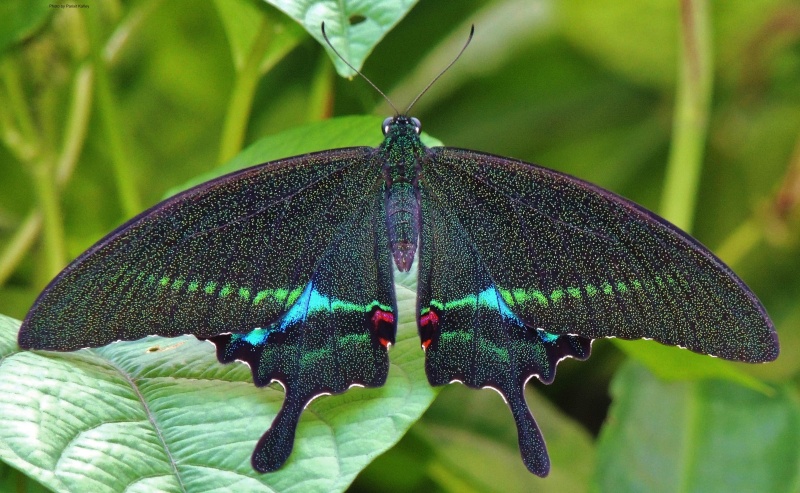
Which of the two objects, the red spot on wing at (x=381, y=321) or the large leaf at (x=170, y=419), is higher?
the red spot on wing at (x=381, y=321)

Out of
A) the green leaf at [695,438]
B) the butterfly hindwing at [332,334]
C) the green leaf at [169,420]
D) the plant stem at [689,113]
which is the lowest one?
the green leaf at [169,420]

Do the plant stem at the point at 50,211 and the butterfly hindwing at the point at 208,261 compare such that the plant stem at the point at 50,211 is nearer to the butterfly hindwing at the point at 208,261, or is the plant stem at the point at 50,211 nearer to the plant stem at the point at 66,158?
the plant stem at the point at 66,158

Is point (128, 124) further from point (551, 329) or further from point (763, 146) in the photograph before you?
point (763, 146)

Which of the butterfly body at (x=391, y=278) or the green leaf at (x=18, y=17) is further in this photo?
the green leaf at (x=18, y=17)

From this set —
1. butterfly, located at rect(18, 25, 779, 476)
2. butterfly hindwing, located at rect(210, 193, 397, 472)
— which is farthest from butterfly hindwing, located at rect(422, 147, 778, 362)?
butterfly hindwing, located at rect(210, 193, 397, 472)

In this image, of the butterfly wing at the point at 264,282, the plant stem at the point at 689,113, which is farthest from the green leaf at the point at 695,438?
the butterfly wing at the point at 264,282

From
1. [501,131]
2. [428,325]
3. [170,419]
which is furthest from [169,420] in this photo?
[501,131]

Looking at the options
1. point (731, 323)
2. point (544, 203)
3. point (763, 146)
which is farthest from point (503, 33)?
point (731, 323)

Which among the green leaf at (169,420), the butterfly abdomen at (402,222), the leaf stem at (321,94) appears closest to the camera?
the green leaf at (169,420)
